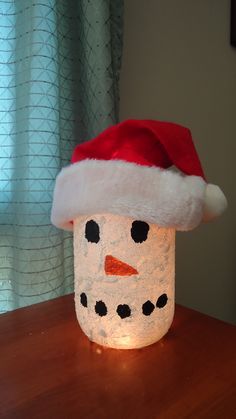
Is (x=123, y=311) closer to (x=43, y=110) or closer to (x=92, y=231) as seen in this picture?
(x=92, y=231)

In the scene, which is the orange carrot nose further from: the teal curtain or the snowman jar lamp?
the teal curtain

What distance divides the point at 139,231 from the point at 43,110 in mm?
352

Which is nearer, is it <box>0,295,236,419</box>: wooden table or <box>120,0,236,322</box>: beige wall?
<box>0,295,236,419</box>: wooden table

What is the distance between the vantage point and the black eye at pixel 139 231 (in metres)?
0.43

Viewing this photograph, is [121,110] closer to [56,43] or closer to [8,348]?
[56,43]

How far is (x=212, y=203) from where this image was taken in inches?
17.6

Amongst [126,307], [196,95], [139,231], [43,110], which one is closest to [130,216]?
[139,231]

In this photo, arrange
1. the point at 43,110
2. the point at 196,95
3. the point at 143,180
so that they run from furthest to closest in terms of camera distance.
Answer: the point at 196,95 < the point at 43,110 < the point at 143,180

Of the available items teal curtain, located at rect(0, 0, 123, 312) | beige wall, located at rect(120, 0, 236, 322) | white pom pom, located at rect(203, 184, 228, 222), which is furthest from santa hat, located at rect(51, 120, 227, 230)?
beige wall, located at rect(120, 0, 236, 322)

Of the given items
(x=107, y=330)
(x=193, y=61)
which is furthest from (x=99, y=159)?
(x=193, y=61)

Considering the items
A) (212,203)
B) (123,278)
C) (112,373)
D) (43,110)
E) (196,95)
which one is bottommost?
(112,373)

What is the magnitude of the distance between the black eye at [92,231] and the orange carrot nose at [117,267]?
31 millimetres

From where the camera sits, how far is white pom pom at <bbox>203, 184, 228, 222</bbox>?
0.44 meters

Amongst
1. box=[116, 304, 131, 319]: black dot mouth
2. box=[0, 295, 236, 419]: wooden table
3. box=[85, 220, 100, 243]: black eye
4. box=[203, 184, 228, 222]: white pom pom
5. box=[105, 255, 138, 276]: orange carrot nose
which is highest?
box=[203, 184, 228, 222]: white pom pom
